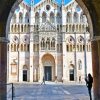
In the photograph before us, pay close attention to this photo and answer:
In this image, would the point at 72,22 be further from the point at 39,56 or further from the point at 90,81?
the point at 90,81

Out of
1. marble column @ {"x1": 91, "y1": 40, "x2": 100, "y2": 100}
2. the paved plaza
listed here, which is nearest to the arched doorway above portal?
the paved plaza

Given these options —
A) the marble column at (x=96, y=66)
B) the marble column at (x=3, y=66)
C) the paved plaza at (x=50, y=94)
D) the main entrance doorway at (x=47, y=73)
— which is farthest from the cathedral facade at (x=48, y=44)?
the marble column at (x=3, y=66)

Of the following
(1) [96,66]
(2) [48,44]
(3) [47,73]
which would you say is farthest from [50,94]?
(2) [48,44]

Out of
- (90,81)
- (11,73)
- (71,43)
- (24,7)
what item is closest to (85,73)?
(71,43)

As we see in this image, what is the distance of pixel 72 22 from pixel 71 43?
12.7 feet

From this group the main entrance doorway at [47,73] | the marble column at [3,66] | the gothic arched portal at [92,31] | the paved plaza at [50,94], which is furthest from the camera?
the main entrance doorway at [47,73]

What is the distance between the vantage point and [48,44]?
5212cm

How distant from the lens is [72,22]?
53.1 metres

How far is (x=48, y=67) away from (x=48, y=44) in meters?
4.15

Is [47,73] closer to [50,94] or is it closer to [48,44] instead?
[48,44]

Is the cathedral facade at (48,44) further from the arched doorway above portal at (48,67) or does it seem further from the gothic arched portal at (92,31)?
the gothic arched portal at (92,31)

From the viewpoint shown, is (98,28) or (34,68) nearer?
(98,28)

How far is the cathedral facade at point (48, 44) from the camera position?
51250 mm

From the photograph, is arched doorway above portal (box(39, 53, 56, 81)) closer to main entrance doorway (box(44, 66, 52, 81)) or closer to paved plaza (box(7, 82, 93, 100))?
main entrance doorway (box(44, 66, 52, 81))
